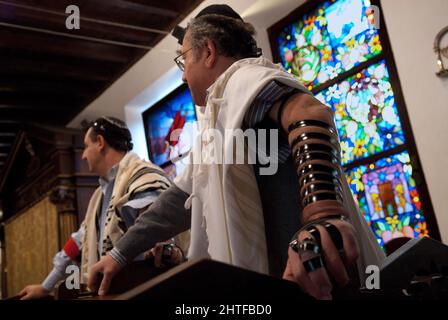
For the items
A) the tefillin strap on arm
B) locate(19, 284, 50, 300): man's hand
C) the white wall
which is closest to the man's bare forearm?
the tefillin strap on arm

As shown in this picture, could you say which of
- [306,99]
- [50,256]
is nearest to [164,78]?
[50,256]

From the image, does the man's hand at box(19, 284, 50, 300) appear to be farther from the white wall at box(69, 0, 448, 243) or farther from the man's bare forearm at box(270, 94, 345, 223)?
the man's bare forearm at box(270, 94, 345, 223)

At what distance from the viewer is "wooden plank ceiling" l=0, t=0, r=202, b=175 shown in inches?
120

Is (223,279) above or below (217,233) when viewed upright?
below

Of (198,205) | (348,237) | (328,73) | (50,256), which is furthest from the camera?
(50,256)

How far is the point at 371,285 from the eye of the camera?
0.76 metres

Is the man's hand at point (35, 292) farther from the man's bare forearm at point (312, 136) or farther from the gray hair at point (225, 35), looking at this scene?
the man's bare forearm at point (312, 136)

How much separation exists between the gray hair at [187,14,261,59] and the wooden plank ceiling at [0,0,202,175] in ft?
5.39

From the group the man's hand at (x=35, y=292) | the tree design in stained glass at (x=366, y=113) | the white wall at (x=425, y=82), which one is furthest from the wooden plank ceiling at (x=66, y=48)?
the man's hand at (x=35, y=292)

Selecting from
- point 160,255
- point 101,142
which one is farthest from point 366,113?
point 160,255

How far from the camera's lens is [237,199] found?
1.01 meters

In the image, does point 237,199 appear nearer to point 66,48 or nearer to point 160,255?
point 160,255
